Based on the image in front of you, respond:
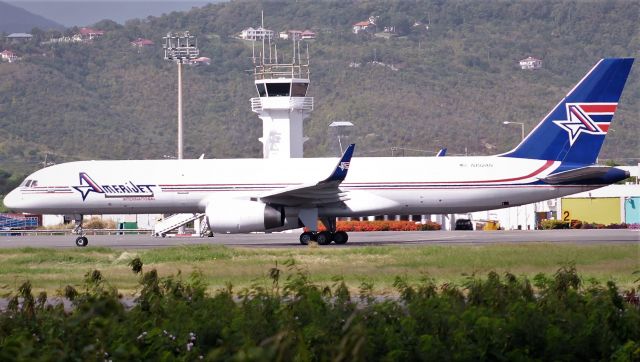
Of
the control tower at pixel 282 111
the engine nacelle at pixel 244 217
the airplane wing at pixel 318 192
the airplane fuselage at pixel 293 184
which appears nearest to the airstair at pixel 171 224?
the airplane fuselage at pixel 293 184

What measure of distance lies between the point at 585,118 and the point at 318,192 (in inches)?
378

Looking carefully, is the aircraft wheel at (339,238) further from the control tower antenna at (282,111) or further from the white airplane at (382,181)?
the control tower antenna at (282,111)

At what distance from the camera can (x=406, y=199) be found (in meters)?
38.4

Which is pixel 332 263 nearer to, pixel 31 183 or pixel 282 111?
pixel 31 183

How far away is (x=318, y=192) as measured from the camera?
37.2 meters

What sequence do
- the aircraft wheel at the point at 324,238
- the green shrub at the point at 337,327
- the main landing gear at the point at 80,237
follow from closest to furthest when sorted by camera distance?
the green shrub at the point at 337,327
the aircraft wheel at the point at 324,238
the main landing gear at the point at 80,237

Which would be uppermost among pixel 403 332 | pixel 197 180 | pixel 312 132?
pixel 312 132

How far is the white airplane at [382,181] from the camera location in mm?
37031

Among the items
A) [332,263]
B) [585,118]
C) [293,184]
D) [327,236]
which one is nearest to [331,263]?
[332,263]

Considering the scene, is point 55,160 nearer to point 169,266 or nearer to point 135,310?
point 169,266

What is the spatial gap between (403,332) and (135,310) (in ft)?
12.1

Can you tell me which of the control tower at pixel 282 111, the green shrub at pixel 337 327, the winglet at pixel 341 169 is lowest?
the green shrub at pixel 337 327

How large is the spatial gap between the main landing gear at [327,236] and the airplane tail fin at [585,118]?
23.4 ft

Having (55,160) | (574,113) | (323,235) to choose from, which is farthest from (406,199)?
(55,160)
